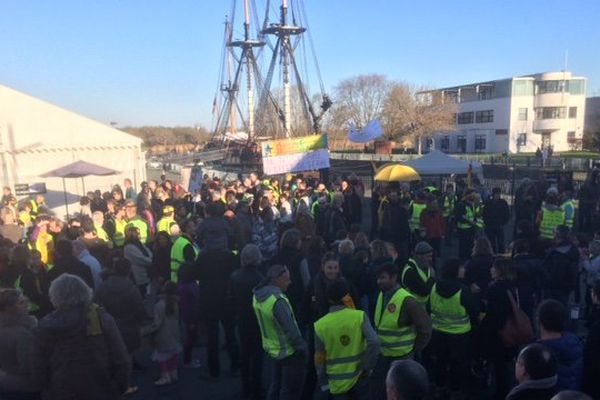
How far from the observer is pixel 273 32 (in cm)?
3534

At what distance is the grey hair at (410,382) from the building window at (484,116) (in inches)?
2612

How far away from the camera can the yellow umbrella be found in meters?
12.0

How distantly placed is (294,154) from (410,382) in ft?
43.4

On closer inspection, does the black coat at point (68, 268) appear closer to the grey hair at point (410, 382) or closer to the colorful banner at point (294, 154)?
the grey hair at point (410, 382)

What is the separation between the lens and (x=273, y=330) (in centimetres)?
390

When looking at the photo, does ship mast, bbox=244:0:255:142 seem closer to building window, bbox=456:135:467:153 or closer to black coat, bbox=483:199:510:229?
building window, bbox=456:135:467:153

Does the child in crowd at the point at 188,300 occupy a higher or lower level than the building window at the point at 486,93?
lower

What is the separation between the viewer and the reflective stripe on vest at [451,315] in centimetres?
435

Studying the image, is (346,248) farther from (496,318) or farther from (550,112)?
(550,112)

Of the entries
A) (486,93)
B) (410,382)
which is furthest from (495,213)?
(486,93)

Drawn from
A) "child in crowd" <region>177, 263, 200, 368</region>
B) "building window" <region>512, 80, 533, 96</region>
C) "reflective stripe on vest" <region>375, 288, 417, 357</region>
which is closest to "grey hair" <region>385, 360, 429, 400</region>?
"reflective stripe on vest" <region>375, 288, 417, 357</region>

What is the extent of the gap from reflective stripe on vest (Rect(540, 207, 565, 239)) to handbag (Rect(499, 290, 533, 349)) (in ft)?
15.2

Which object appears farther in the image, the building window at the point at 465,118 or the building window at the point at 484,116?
the building window at the point at 465,118

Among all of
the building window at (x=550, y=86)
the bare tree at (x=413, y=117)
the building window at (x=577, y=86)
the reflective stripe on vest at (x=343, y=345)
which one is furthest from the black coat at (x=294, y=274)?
the building window at (x=577, y=86)
